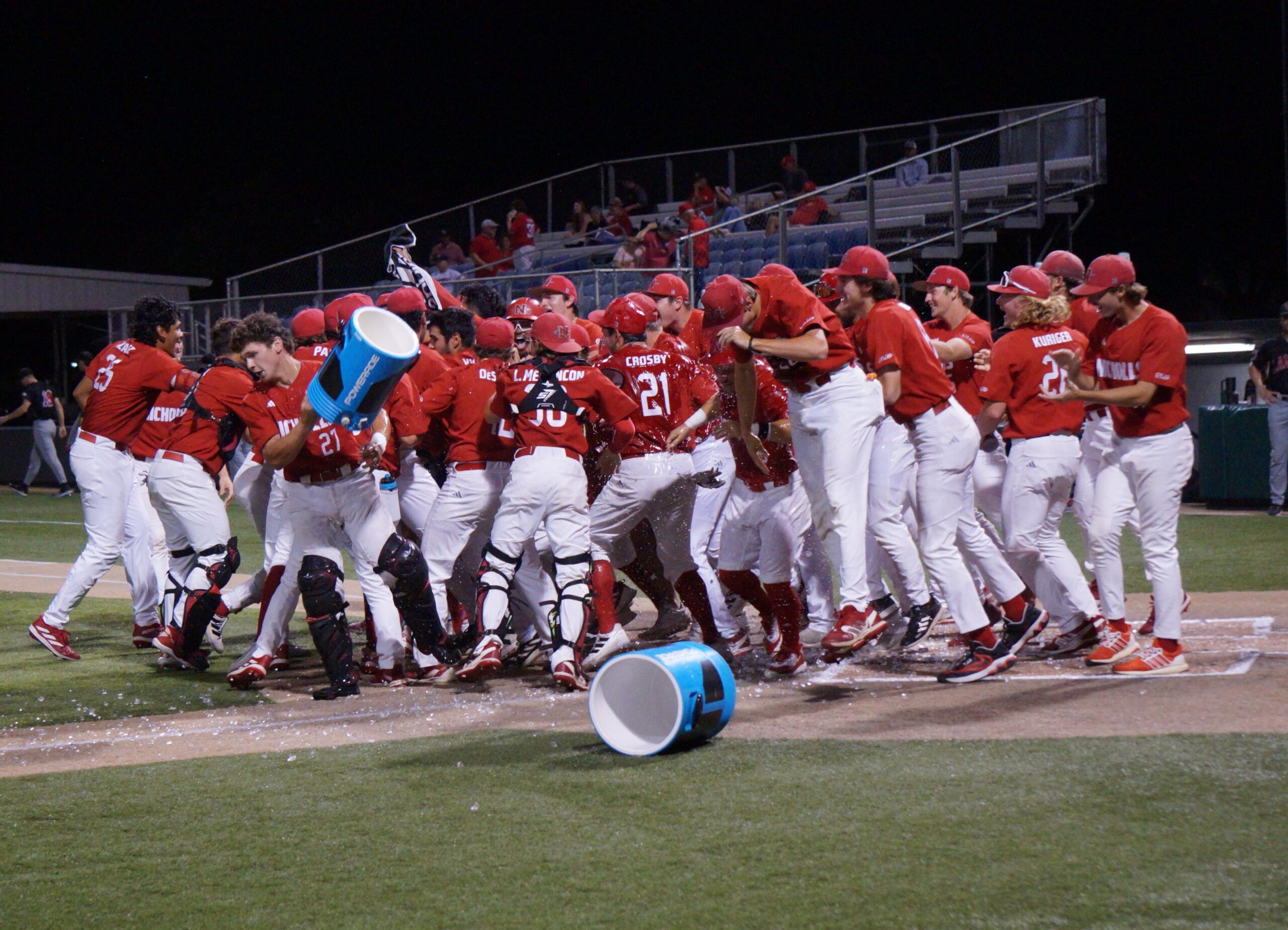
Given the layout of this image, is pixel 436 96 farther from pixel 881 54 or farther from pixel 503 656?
pixel 503 656

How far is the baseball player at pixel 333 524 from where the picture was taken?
6.70 meters

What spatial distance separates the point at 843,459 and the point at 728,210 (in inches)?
521

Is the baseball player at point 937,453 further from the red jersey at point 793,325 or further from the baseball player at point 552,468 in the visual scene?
the baseball player at point 552,468

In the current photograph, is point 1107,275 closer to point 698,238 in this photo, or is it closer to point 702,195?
point 698,238

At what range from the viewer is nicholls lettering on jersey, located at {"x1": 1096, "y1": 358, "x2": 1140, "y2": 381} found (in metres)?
6.60

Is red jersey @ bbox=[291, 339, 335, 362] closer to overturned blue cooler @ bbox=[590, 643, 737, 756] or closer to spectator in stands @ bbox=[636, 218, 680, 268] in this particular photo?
overturned blue cooler @ bbox=[590, 643, 737, 756]

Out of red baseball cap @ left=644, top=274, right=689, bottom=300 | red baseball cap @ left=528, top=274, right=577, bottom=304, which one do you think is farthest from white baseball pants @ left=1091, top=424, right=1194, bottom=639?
red baseball cap @ left=528, top=274, right=577, bottom=304

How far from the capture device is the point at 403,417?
7.52 metres

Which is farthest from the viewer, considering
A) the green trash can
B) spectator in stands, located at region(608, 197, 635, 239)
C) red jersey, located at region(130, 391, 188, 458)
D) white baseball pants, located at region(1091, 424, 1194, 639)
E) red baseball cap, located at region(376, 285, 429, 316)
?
spectator in stands, located at region(608, 197, 635, 239)

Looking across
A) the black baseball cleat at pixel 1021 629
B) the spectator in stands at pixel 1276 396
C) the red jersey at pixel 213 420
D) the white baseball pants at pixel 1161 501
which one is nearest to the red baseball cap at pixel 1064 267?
the white baseball pants at pixel 1161 501

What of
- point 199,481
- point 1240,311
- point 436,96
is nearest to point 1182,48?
point 1240,311

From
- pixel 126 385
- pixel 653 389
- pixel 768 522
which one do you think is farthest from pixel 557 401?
pixel 126 385

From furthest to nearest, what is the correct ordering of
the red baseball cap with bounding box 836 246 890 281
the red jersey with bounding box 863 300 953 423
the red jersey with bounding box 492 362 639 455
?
the red jersey with bounding box 492 362 639 455
the red baseball cap with bounding box 836 246 890 281
the red jersey with bounding box 863 300 953 423

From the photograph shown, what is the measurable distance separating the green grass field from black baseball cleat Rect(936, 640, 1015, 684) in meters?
1.43
